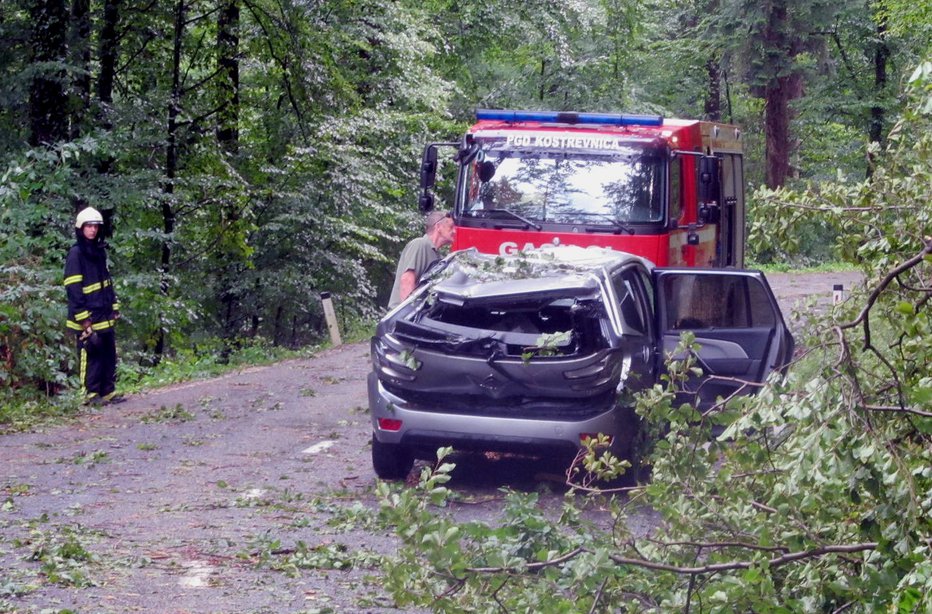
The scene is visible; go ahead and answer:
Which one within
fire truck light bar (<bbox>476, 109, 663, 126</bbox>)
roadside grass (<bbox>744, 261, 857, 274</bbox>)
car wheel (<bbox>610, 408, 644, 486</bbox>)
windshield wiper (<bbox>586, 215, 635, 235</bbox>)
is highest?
fire truck light bar (<bbox>476, 109, 663, 126</bbox>)

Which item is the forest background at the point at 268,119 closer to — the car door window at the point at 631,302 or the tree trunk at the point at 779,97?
the tree trunk at the point at 779,97

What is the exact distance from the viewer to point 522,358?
8.04 metres

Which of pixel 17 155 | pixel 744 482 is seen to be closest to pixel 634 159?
pixel 17 155

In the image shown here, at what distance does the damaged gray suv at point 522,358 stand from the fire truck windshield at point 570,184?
3656 mm

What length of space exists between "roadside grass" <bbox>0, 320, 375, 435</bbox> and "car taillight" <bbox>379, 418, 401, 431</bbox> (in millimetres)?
4599

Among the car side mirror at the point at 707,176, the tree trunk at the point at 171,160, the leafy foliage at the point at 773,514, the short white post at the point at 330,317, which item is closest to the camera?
the leafy foliage at the point at 773,514

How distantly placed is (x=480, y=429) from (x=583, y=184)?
5142 mm

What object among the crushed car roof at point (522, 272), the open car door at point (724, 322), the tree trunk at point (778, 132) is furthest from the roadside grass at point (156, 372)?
the tree trunk at point (778, 132)

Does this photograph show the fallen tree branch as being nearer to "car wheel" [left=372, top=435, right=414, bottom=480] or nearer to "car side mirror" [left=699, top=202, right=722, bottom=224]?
"car wheel" [left=372, top=435, right=414, bottom=480]

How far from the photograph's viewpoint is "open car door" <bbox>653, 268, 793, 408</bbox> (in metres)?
8.95

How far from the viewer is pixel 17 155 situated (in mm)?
14555

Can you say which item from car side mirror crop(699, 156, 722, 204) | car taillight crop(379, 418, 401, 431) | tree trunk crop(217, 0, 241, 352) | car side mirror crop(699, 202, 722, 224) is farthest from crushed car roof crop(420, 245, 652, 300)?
tree trunk crop(217, 0, 241, 352)

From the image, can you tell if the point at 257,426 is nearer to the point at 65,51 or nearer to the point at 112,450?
the point at 112,450

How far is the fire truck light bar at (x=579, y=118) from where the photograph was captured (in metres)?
13.2
